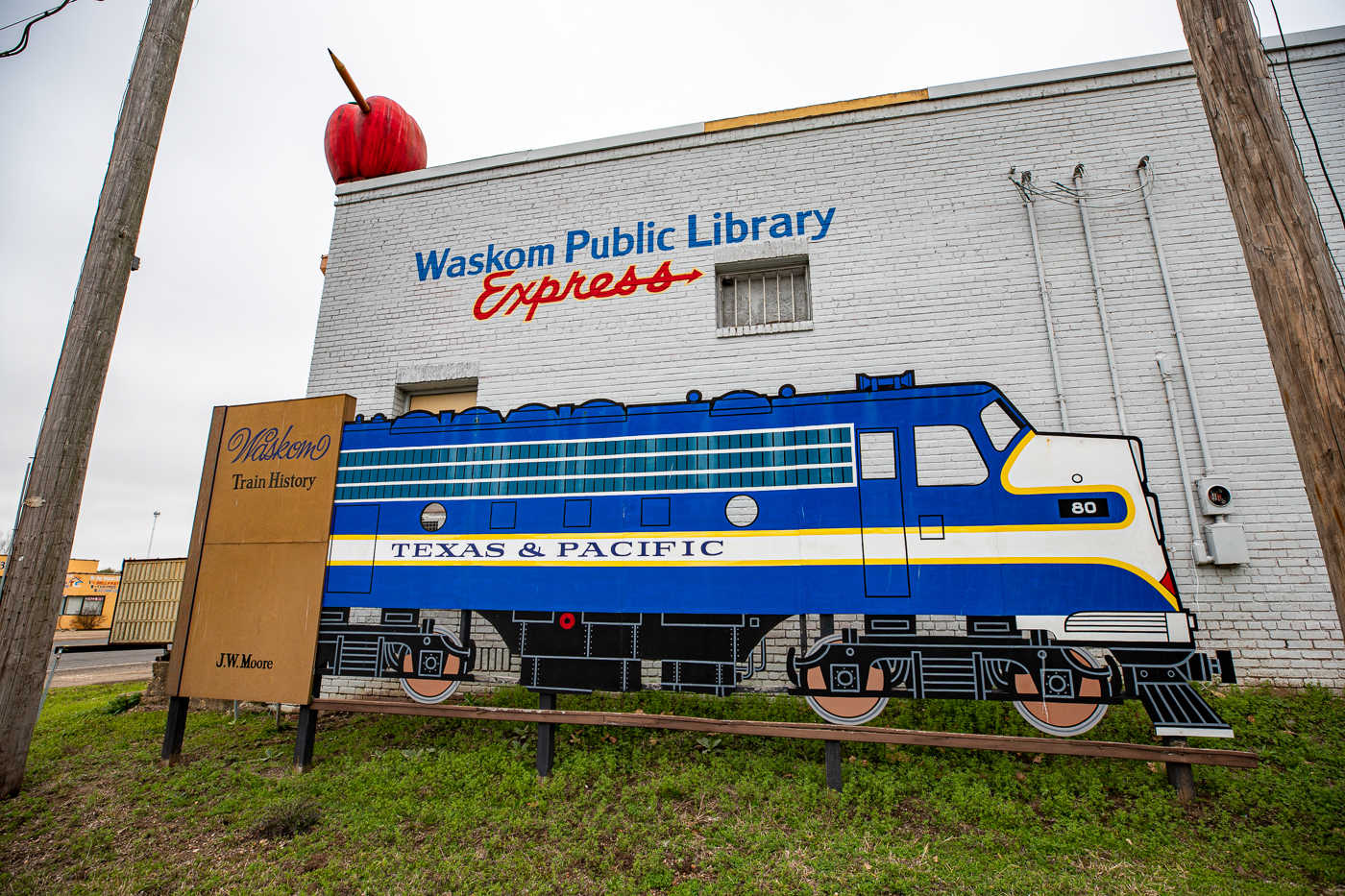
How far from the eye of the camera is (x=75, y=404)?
4.70 meters

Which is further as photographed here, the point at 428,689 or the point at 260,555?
the point at 260,555

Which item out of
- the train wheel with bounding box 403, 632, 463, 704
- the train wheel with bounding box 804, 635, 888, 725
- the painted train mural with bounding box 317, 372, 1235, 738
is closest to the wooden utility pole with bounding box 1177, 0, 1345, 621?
the painted train mural with bounding box 317, 372, 1235, 738

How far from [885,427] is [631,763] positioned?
3.28 metres

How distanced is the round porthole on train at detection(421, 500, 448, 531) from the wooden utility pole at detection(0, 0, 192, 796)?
8.52 ft

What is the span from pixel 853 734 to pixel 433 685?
3.43 metres

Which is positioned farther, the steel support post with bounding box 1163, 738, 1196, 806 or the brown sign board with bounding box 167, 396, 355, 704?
the brown sign board with bounding box 167, 396, 355, 704

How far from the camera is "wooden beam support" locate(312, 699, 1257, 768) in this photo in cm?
371

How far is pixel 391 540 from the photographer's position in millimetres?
5129

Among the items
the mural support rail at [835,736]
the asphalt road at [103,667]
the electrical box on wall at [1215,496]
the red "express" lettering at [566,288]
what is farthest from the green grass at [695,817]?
the asphalt road at [103,667]

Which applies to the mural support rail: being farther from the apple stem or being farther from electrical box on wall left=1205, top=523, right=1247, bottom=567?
the apple stem

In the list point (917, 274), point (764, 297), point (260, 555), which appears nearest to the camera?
point (260, 555)

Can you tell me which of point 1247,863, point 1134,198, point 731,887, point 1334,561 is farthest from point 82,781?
point 1134,198

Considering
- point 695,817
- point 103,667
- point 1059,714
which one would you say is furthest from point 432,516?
point 103,667

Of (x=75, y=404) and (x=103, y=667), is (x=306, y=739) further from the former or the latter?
(x=103, y=667)
